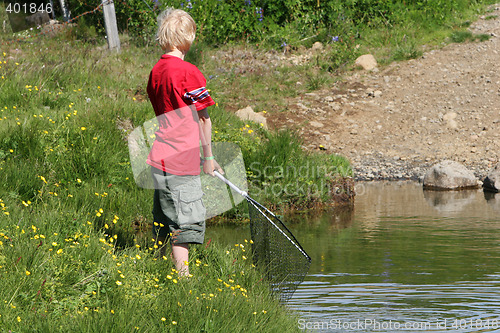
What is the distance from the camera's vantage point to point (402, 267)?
21.1 feet

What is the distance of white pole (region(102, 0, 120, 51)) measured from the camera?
13.1m

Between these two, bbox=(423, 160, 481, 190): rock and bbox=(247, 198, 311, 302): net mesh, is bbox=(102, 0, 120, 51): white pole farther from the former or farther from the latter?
bbox=(247, 198, 311, 302): net mesh

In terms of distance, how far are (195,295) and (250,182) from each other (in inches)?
191

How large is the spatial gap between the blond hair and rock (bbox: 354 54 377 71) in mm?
11628

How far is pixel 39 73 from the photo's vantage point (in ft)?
34.9

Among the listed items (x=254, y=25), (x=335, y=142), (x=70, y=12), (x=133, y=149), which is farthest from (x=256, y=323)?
(x=70, y=12)

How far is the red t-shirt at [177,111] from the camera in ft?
14.8

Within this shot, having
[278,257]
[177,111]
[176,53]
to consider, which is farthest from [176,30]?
[278,257]

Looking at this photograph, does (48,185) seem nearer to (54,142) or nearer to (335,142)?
(54,142)

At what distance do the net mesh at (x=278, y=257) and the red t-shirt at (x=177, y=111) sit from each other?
0.64 meters

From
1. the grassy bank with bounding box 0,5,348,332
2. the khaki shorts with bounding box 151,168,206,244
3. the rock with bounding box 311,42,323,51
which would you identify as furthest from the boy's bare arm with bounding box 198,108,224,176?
the rock with bounding box 311,42,323,51

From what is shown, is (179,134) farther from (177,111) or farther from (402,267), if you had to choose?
(402,267)

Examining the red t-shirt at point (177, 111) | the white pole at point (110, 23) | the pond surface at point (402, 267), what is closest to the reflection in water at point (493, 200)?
the pond surface at point (402, 267)

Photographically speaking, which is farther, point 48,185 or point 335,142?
point 335,142
